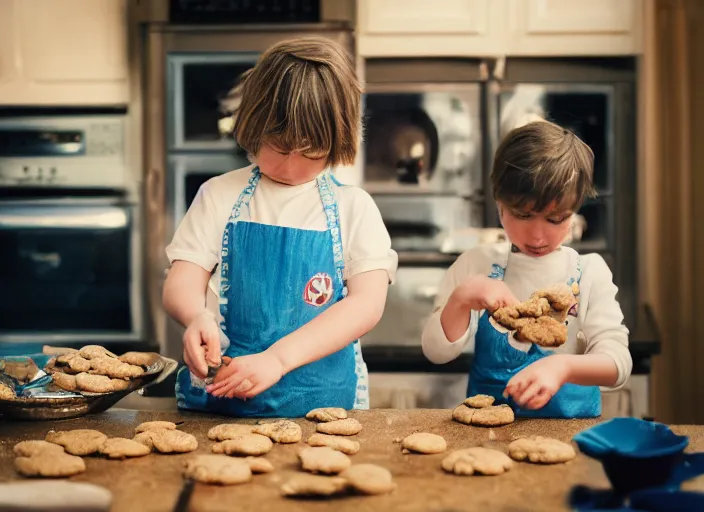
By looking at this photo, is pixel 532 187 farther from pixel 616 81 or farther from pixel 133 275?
pixel 133 275

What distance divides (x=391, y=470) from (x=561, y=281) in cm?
47

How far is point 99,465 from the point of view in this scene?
0.84 m

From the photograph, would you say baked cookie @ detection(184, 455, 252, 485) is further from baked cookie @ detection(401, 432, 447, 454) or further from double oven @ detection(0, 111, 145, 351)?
double oven @ detection(0, 111, 145, 351)

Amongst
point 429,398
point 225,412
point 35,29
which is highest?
point 35,29

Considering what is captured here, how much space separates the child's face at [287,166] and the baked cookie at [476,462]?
495 mm

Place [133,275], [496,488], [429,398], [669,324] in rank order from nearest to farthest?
[496,488] → [429,398] → [669,324] → [133,275]

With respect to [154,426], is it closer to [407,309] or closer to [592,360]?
[592,360]

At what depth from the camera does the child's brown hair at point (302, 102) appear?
110cm

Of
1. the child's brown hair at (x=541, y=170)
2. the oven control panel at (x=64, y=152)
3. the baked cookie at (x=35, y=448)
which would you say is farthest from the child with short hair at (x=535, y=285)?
the oven control panel at (x=64, y=152)

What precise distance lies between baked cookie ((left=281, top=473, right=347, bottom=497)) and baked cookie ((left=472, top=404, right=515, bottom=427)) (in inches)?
11.3

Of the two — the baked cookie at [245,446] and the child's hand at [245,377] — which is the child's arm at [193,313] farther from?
the baked cookie at [245,446]

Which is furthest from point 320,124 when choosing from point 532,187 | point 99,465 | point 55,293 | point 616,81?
point 55,293

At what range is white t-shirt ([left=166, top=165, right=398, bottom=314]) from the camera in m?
1.15

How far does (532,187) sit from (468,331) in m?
0.23
